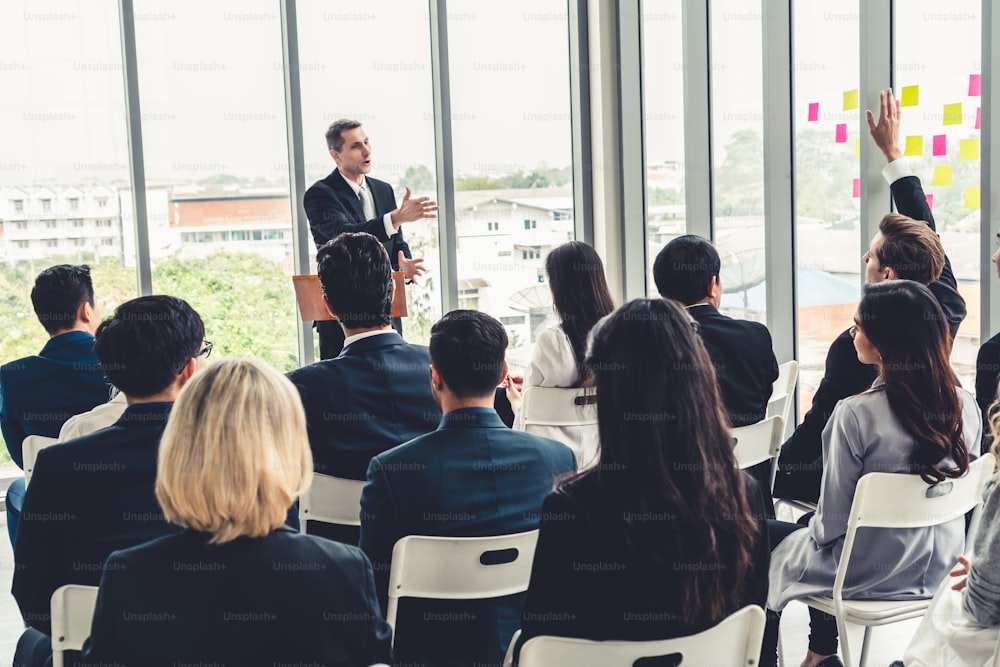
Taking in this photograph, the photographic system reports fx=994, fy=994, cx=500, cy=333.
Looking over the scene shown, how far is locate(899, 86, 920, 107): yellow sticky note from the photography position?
4004 mm

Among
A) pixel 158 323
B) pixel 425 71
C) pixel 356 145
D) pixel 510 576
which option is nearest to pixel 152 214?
pixel 356 145

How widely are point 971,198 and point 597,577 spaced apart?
2855 millimetres

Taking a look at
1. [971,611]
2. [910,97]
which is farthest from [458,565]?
[910,97]

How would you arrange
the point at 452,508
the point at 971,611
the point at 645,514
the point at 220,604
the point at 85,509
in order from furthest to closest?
the point at 452,508 < the point at 85,509 < the point at 971,611 < the point at 645,514 < the point at 220,604

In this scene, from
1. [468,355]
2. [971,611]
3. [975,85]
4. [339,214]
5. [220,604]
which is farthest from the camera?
[339,214]

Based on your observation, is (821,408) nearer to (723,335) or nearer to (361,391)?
(723,335)

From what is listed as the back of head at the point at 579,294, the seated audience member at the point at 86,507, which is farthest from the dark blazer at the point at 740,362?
the seated audience member at the point at 86,507

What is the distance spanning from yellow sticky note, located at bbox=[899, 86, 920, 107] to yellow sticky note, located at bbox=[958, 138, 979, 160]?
0.96 feet

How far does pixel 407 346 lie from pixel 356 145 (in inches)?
94.9

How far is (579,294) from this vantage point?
3.47 m

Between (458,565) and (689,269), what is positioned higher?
(689,269)

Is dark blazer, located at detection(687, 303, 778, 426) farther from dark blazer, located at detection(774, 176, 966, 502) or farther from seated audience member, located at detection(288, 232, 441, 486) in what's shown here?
seated audience member, located at detection(288, 232, 441, 486)

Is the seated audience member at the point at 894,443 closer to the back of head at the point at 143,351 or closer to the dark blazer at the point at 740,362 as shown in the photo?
the dark blazer at the point at 740,362

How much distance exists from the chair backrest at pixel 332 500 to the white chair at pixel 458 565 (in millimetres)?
640
